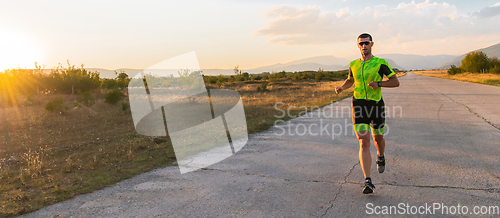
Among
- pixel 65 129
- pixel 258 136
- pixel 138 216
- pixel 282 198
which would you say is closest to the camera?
pixel 138 216

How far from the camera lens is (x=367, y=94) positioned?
3.55 meters

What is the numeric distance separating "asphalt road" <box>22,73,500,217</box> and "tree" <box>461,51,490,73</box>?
2551 inches

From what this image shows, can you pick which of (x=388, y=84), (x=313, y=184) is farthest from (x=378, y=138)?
(x=313, y=184)

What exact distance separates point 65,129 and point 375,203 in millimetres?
11752

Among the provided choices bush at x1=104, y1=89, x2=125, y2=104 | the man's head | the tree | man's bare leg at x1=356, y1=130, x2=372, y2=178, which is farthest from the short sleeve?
the tree

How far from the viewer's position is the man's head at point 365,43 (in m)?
3.46

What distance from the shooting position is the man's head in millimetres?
3465

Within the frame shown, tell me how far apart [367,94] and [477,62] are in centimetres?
7066

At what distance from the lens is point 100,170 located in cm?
529

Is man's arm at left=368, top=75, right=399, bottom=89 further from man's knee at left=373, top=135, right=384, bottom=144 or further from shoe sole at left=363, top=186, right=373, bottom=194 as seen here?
shoe sole at left=363, top=186, right=373, bottom=194

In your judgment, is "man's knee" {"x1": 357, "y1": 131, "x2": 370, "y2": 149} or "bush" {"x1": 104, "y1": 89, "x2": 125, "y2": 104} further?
"bush" {"x1": 104, "y1": 89, "x2": 125, "y2": 104}

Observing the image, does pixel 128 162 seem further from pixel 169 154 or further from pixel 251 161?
pixel 251 161

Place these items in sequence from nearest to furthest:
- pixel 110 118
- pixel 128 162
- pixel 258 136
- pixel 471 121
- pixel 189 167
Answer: pixel 189 167 → pixel 128 162 → pixel 258 136 → pixel 471 121 → pixel 110 118

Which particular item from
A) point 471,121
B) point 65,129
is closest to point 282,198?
point 471,121
